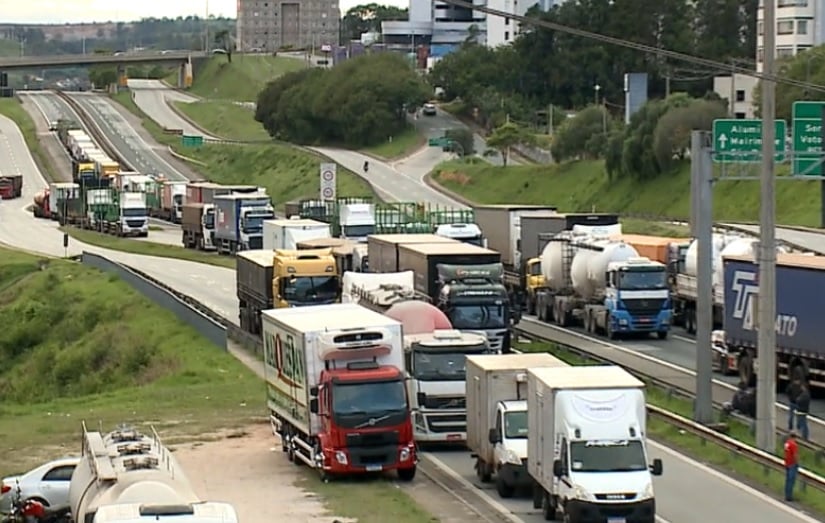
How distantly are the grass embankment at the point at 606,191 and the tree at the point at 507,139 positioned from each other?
230 centimetres

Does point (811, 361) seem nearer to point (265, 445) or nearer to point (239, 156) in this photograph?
point (265, 445)

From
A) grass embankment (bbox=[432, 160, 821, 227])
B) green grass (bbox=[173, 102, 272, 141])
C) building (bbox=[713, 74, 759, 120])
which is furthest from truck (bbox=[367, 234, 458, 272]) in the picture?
green grass (bbox=[173, 102, 272, 141])

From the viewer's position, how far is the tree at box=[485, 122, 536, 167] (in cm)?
12938

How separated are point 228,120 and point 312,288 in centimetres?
13459

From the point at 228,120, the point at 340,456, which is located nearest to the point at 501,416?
the point at 340,456

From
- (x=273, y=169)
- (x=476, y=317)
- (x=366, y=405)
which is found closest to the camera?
(x=366, y=405)

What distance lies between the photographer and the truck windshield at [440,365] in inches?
1340

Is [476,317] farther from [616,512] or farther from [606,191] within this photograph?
[606,191]

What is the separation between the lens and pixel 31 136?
175m

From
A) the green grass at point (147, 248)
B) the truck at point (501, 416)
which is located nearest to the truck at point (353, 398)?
the truck at point (501, 416)

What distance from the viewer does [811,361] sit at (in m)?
39.6

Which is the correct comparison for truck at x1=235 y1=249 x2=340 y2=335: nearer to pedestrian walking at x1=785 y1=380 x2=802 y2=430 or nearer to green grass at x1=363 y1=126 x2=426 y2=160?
pedestrian walking at x1=785 y1=380 x2=802 y2=430

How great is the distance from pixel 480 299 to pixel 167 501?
2416 cm

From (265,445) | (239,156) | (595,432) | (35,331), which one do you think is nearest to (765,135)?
(595,432)
